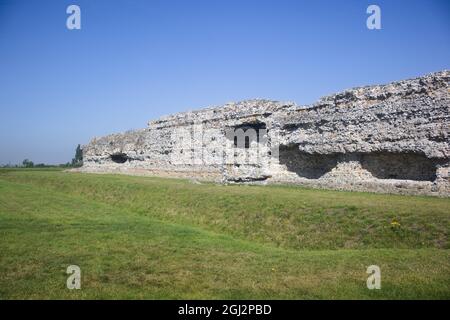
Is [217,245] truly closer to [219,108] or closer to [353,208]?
[353,208]

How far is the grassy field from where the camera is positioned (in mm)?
6457

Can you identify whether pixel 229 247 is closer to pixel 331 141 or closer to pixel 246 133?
pixel 331 141

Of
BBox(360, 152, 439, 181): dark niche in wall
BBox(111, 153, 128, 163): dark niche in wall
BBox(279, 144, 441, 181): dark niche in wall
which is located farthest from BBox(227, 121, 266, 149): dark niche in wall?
BBox(111, 153, 128, 163): dark niche in wall

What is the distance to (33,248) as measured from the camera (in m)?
8.55

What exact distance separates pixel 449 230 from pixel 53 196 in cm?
1470

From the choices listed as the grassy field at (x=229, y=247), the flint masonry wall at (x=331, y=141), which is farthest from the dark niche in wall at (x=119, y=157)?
the grassy field at (x=229, y=247)

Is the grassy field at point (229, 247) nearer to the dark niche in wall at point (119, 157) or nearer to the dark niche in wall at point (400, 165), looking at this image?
the dark niche in wall at point (400, 165)

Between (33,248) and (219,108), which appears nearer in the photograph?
(33,248)

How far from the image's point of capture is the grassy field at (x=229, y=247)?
6457 mm

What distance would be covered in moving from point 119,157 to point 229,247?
26.8 metres

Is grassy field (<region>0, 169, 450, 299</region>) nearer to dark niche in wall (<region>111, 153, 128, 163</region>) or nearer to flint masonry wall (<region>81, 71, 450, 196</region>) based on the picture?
flint masonry wall (<region>81, 71, 450, 196</region>)

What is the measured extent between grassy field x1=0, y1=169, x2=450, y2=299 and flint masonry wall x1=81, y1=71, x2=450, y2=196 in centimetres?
283

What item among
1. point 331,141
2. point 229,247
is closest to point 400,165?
point 331,141

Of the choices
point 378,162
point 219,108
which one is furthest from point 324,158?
point 219,108
